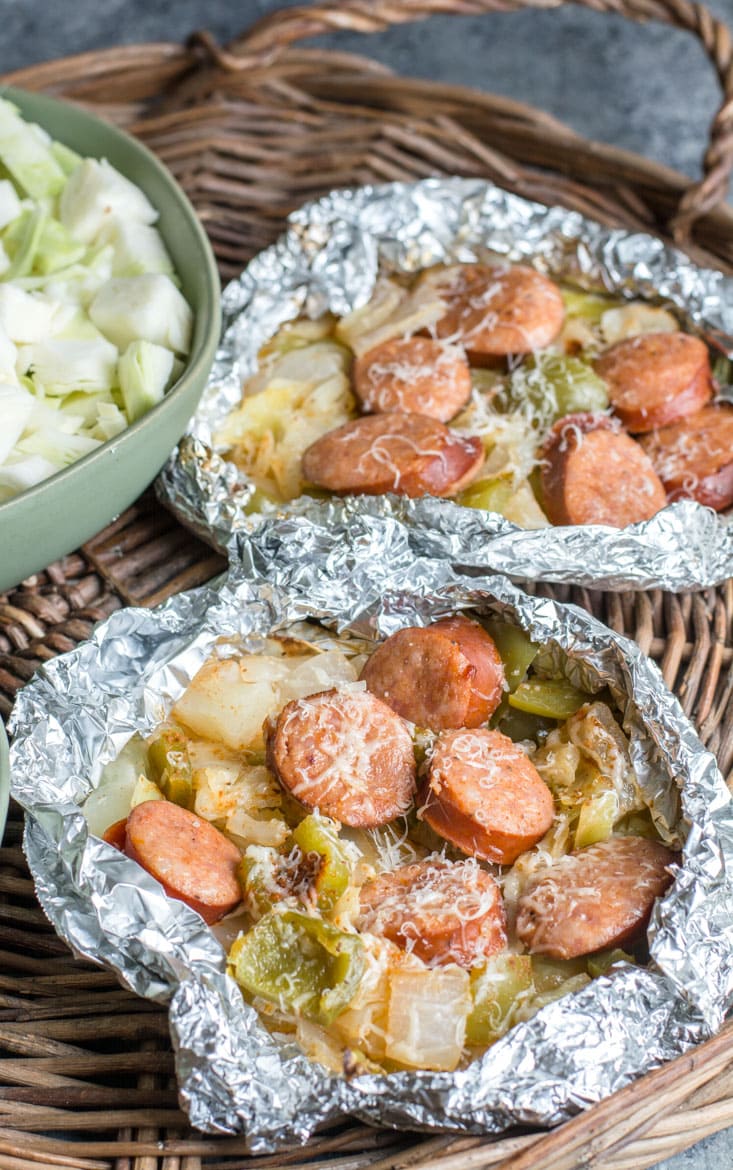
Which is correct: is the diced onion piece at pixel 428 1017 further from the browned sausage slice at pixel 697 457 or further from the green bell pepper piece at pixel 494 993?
the browned sausage slice at pixel 697 457

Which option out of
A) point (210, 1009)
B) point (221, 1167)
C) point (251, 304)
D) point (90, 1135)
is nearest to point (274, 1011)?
point (210, 1009)

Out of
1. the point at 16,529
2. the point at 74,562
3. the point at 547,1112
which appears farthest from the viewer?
the point at 74,562

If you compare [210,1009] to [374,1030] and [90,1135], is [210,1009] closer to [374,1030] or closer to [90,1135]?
[374,1030]

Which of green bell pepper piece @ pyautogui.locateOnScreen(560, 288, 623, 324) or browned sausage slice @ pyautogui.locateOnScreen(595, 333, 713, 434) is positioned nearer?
browned sausage slice @ pyautogui.locateOnScreen(595, 333, 713, 434)

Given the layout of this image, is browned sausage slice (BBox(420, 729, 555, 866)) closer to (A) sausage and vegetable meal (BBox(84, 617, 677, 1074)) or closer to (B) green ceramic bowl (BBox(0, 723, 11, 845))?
(A) sausage and vegetable meal (BBox(84, 617, 677, 1074))

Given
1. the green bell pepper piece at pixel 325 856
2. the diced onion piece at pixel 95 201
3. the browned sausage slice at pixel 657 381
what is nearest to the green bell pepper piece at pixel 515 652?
the green bell pepper piece at pixel 325 856

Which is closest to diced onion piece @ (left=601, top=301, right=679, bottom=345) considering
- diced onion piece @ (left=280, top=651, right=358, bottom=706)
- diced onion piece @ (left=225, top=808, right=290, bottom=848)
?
diced onion piece @ (left=280, top=651, right=358, bottom=706)
